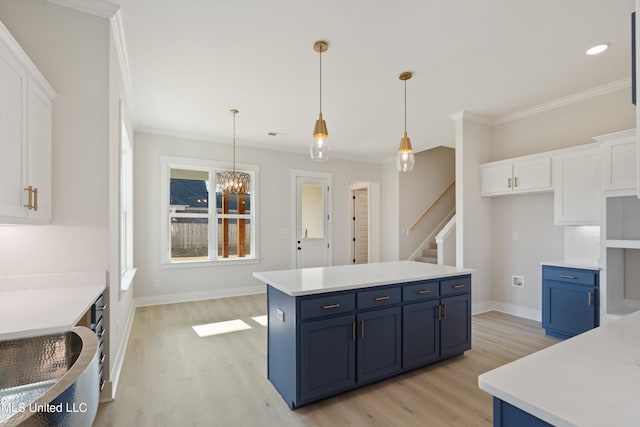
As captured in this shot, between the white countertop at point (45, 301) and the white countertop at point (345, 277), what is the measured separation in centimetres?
116

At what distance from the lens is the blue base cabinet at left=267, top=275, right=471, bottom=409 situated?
221 cm

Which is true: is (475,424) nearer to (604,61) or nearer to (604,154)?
(604,154)

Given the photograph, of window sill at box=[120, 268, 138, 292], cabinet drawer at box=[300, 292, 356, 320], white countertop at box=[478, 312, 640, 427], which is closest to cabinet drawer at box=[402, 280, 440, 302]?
cabinet drawer at box=[300, 292, 356, 320]

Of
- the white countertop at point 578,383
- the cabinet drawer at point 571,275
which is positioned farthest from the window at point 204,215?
the white countertop at point 578,383

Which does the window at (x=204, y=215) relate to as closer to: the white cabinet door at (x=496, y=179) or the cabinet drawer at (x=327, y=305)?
the cabinet drawer at (x=327, y=305)

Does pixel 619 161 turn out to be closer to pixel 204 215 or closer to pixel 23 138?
pixel 23 138

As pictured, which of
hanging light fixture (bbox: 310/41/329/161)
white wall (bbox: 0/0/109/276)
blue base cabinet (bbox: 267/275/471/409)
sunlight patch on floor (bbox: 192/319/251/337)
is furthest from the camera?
sunlight patch on floor (bbox: 192/319/251/337)

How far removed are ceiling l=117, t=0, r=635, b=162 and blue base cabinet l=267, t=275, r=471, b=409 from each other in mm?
2072

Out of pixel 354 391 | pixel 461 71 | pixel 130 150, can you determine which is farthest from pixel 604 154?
pixel 130 150

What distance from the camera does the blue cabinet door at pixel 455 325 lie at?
9.63ft

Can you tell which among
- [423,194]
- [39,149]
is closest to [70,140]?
[39,149]

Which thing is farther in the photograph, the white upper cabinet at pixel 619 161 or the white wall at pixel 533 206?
the white wall at pixel 533 206

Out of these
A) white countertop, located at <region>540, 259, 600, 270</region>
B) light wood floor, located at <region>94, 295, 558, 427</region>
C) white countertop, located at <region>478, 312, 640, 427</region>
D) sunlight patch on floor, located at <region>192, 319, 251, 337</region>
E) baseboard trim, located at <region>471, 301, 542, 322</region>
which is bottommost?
sunlight patch on floor, located at <region>192, 319, 251, 337</region>

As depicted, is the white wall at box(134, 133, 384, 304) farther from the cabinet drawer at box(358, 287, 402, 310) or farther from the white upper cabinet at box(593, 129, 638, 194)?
the white upper cabinet at box(593, 129, 638, 194)
